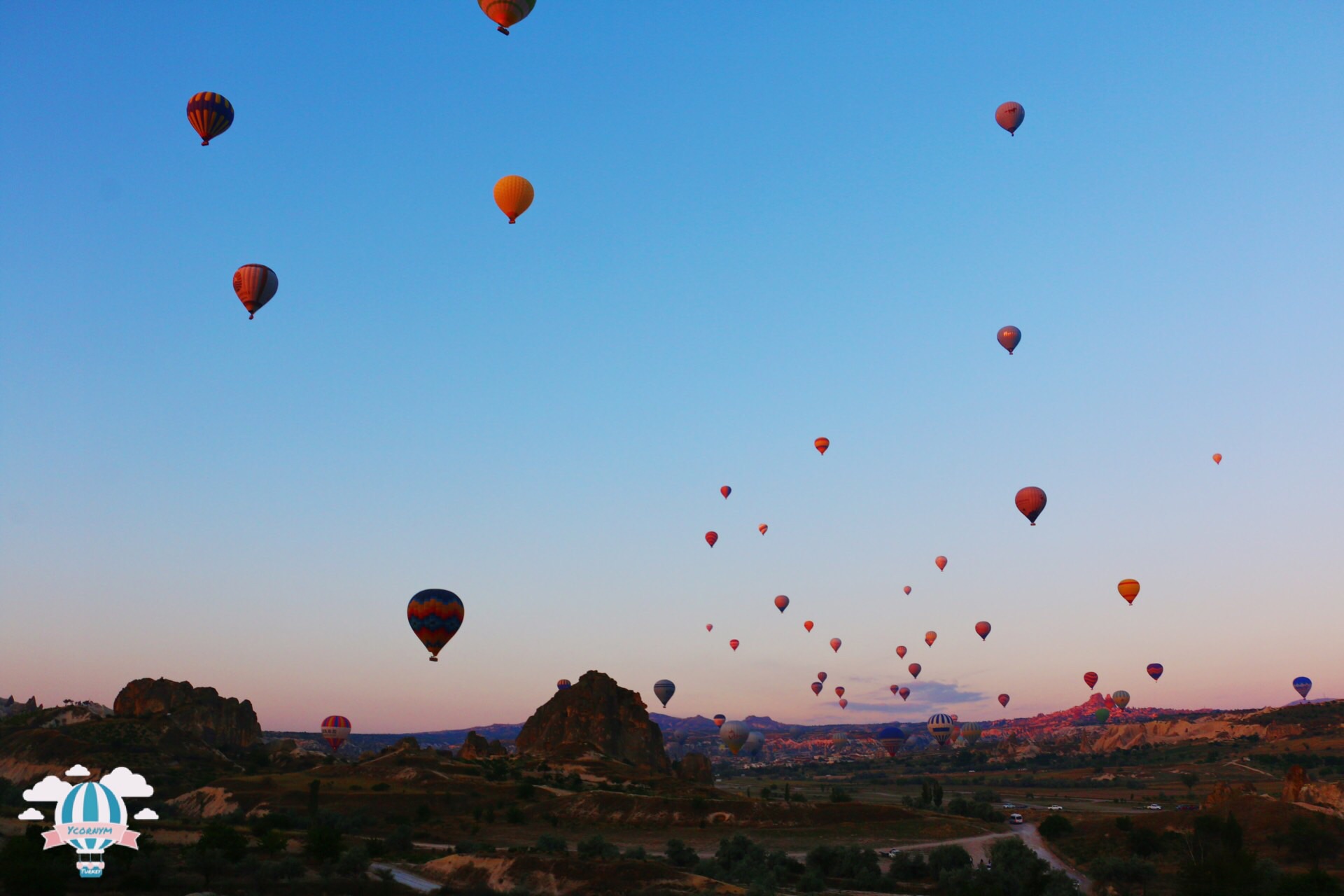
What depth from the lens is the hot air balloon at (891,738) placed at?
A: 133 metres

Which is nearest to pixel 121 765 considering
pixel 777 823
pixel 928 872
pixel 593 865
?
pixel 777 823

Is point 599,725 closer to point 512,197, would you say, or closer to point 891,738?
point 891,738

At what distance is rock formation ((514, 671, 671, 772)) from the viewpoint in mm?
128125

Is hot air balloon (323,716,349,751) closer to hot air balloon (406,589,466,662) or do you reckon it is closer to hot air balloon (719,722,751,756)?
hot air balloon (719,722,751,756)

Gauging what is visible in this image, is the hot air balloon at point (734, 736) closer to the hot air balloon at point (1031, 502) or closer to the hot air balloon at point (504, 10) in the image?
the hot air balloon at point (1031, 502)

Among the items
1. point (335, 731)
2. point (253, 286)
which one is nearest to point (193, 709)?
point (335, 731)

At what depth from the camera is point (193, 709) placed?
137875 millimetres

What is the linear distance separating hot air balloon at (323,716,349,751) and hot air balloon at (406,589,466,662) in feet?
186

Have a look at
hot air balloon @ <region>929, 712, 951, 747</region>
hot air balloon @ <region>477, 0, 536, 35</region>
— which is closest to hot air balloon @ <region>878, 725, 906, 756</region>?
hot air balloon @ <region>929, 712, 951, 747</region>

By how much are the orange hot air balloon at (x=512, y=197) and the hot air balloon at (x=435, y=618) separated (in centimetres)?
2366

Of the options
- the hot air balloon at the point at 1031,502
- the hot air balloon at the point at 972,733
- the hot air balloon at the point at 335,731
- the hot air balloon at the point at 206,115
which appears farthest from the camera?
the hot air balloon at the point at 972,733

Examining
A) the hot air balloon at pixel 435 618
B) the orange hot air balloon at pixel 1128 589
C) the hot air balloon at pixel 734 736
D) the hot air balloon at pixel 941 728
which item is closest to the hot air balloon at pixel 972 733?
the hot air balloon at pixel 941 728

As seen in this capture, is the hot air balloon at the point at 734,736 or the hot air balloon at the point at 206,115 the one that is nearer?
the hot air balloon at the point at 206,115

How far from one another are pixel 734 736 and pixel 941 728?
124 ft
